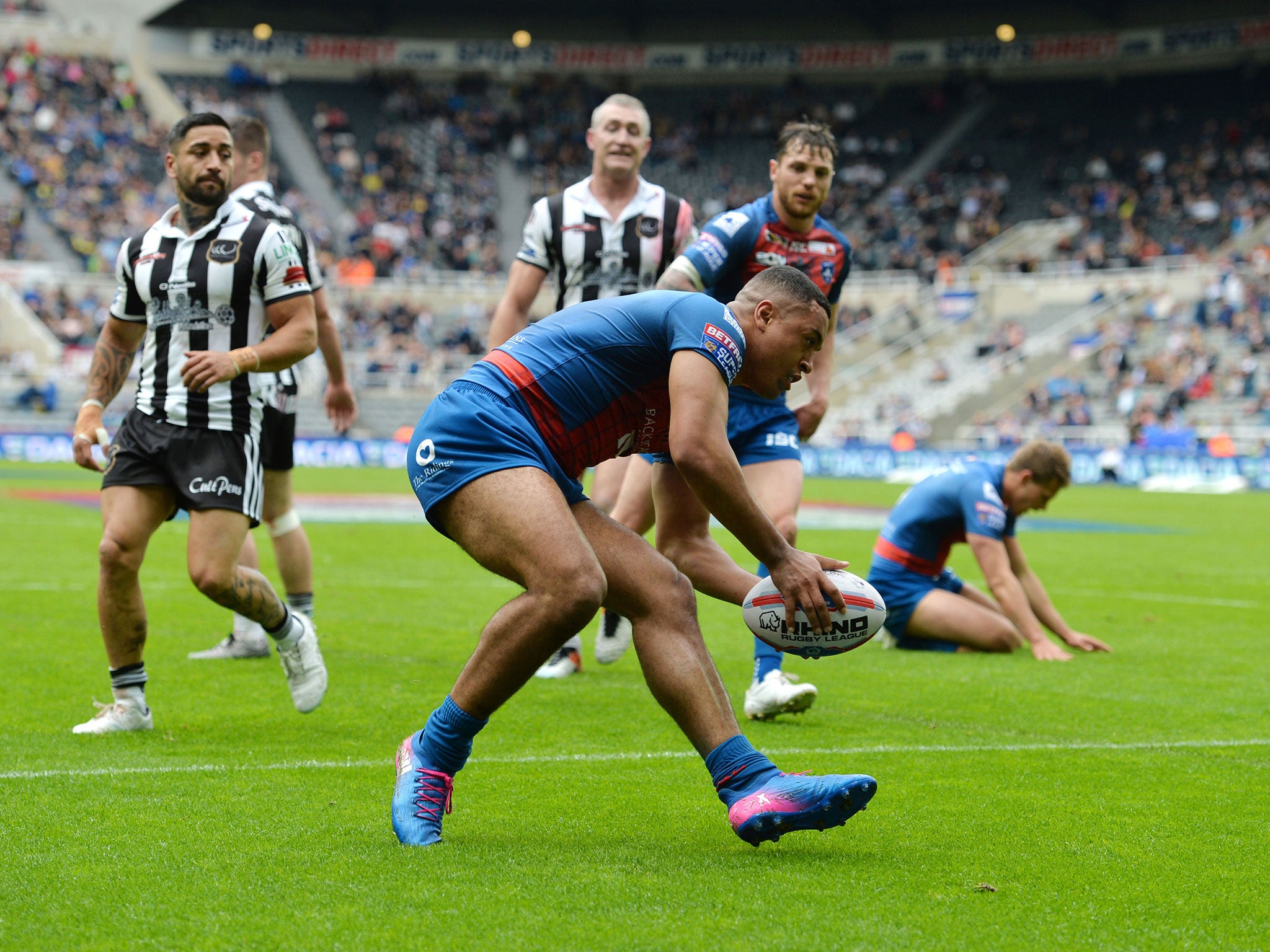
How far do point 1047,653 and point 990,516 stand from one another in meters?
0.85

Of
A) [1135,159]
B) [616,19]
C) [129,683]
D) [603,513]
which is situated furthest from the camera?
[616,19]

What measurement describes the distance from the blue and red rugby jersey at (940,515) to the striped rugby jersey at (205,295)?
414cm

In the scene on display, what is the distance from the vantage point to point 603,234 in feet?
24.4

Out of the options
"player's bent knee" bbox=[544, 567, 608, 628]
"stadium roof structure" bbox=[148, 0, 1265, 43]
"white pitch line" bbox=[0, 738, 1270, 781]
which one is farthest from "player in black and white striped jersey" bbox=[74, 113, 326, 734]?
"stadium roof structure" bbox=[148, 0, 1265, 43]

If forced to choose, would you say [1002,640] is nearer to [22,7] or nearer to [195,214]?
[195,214]

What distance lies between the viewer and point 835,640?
13.6 ft

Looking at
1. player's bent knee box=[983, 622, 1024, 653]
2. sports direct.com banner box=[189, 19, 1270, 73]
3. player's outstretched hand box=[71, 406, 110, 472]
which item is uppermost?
sports direct.com banner box=[189, 19, 1270, 73]

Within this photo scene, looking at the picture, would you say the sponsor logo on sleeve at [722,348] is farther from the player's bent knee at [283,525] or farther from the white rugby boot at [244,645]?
the white rugby boot at [244,645]

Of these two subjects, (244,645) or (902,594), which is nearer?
(244,645)

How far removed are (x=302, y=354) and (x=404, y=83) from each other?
47.7m

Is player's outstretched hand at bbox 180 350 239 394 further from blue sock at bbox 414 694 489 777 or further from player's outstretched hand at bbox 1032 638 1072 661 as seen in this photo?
player's outstretched hand at bbox 1032 638 1072 661

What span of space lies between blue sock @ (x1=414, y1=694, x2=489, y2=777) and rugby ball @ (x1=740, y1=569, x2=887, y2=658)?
89 cm

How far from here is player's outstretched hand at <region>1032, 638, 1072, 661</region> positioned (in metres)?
8.04

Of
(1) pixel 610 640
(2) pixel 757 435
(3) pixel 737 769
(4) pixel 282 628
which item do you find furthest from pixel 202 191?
(3) pixel 737 769
